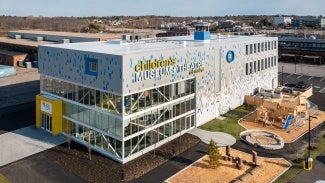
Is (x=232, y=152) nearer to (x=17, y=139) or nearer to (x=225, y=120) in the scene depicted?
(x=225, y=120)

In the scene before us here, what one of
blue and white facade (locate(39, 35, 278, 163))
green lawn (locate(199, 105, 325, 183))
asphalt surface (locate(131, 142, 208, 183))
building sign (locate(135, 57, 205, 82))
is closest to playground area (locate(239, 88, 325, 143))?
green lawn (locate(199, 105, 325, 183))

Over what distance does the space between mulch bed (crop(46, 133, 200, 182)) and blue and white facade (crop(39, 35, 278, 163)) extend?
0.85 metres

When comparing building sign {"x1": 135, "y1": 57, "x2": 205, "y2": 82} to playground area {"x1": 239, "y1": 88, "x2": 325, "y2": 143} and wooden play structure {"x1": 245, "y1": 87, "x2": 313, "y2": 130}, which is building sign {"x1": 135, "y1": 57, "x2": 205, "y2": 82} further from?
wooden play structure {"x1": 245, "y1": 87, "x2": 313, "y2": 130}

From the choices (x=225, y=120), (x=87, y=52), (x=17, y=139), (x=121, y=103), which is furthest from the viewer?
(x=225, y=120)

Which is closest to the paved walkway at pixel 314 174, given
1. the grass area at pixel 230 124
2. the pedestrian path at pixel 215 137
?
the pedestrian path at pixel 215 137

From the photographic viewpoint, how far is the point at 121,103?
30.0 m

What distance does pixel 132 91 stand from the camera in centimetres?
3028

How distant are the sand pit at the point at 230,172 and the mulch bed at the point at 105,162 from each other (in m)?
2.91

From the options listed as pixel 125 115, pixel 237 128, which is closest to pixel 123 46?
pixel 125 115

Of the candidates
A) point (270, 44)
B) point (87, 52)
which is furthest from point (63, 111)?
point (270, 44)

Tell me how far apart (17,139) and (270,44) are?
39594 millimetres

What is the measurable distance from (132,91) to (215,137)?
11491 mm

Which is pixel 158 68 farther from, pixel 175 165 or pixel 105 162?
pixel 105 162

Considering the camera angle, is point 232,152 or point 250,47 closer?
point 232,152
